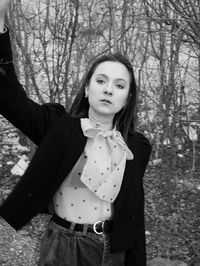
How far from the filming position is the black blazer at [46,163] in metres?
1.64

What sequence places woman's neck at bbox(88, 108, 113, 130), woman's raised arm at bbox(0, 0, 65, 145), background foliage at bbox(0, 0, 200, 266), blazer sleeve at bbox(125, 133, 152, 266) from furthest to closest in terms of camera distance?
background foliage at bbox(0, 0, 200, 266)
blazer sleeve at bbox(125, 133, 152, 266)
woman's neck at bbox(88, 108, 113, 130)
woman's raised arm at bbox(0, 0, 65, 145)

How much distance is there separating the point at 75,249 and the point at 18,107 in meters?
0.63

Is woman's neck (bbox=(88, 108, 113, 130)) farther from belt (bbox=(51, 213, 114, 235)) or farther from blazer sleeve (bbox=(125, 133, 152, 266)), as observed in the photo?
belt (bbox=(51, 213, 114, 235))

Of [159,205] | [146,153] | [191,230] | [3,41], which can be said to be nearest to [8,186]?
[159,205]

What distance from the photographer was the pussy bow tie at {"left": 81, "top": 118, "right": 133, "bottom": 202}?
→ 1763 mm

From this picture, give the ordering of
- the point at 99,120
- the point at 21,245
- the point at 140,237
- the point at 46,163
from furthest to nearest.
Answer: the point at 21,245, the point at 140,237, the point at 99,120, the point at 46,163

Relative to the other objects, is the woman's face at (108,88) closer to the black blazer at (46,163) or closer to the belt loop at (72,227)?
the black blazer at (46,163)

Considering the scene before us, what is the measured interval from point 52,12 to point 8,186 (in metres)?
2.05

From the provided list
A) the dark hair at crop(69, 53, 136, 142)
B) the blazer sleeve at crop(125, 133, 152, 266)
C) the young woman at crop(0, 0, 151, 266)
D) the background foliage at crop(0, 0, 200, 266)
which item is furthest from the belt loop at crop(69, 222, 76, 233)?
the background foliage at crop(0, 0, 200, 266)

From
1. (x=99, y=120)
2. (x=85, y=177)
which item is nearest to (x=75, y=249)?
(x=85, y=177)

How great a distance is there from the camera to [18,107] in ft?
5.38

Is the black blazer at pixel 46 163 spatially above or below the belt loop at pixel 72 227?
above

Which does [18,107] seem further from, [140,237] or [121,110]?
[140,237]

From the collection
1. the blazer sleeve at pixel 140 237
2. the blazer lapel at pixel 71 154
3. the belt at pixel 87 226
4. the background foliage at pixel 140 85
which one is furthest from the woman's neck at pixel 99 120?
the background foliage at pixel 140 85
